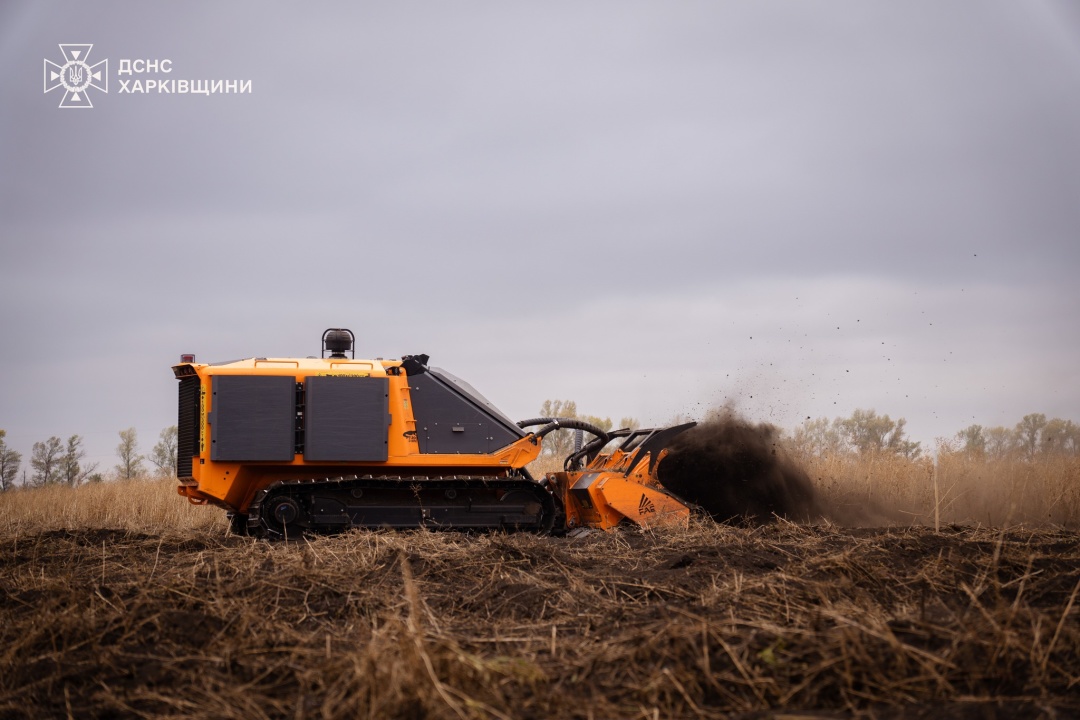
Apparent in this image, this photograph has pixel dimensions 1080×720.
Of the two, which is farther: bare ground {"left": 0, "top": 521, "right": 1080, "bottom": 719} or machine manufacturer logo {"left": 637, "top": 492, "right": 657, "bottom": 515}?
machine manufacturer logo {"left": 637, "top": 492, "right": 657, "bottom": 515}

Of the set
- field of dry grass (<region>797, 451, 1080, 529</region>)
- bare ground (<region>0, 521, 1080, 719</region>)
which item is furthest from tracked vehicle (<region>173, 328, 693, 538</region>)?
field of dry grass (<region>797, 451, 1080, 529</region>)

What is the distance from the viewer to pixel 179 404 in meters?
10.8

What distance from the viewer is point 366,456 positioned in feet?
33.3

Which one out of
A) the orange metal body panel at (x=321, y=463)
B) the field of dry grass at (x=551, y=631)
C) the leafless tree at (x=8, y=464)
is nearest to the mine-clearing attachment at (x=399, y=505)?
the orange metal body panel at (x=321, y=463)

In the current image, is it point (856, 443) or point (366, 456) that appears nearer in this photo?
point (366, 456)

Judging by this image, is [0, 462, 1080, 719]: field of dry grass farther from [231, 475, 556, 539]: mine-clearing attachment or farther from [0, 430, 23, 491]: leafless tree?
[0, 430, 23, 491]: leafless tree

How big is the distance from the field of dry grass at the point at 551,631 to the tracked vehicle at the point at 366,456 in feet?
4.34

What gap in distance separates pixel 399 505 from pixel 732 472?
3.85 m

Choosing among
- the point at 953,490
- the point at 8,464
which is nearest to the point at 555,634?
the point at 953,490

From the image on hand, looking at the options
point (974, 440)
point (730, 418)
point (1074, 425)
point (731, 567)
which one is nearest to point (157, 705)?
point (731, 567)

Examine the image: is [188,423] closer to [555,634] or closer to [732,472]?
[732,472]

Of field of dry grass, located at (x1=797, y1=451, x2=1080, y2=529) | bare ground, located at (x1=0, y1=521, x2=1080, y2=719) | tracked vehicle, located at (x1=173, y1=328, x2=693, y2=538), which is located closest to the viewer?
bare ground, located at (x1=0, y1=521, x2=1080, y2=719)

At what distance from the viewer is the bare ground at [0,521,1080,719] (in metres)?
3.88

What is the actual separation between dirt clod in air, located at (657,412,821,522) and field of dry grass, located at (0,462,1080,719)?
2.43 meters
